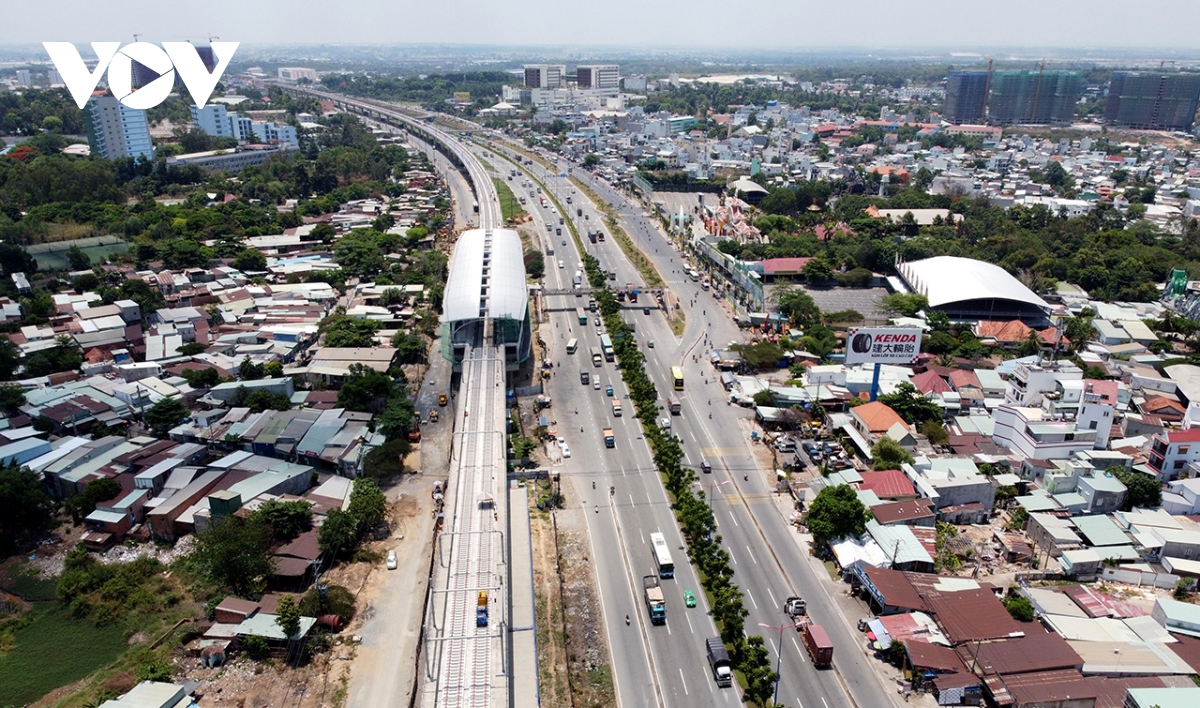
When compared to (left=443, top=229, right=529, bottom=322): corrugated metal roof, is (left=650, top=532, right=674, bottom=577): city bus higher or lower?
lower

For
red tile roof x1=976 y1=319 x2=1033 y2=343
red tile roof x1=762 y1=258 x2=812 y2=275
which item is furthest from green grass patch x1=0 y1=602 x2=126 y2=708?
red tile roof x1=976 y1=319 x2=1033 y2=343

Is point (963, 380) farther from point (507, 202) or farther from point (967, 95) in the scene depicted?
point (967, 95)

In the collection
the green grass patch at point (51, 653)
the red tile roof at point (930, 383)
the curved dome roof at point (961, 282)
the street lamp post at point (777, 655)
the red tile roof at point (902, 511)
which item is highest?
the curved dome roof at point (961, 282)

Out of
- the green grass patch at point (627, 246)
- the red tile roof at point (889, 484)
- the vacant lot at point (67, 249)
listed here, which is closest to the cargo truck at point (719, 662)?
the red tile roof at point (889, 484)

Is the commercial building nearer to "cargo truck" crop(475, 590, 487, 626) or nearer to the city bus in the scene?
the city bus

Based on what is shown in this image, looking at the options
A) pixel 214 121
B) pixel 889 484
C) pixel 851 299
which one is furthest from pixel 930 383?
pixel 214 121

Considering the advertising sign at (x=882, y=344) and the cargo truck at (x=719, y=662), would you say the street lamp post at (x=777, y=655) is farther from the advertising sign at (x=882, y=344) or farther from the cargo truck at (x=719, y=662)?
the advertising sign at (x=882, y=344)
